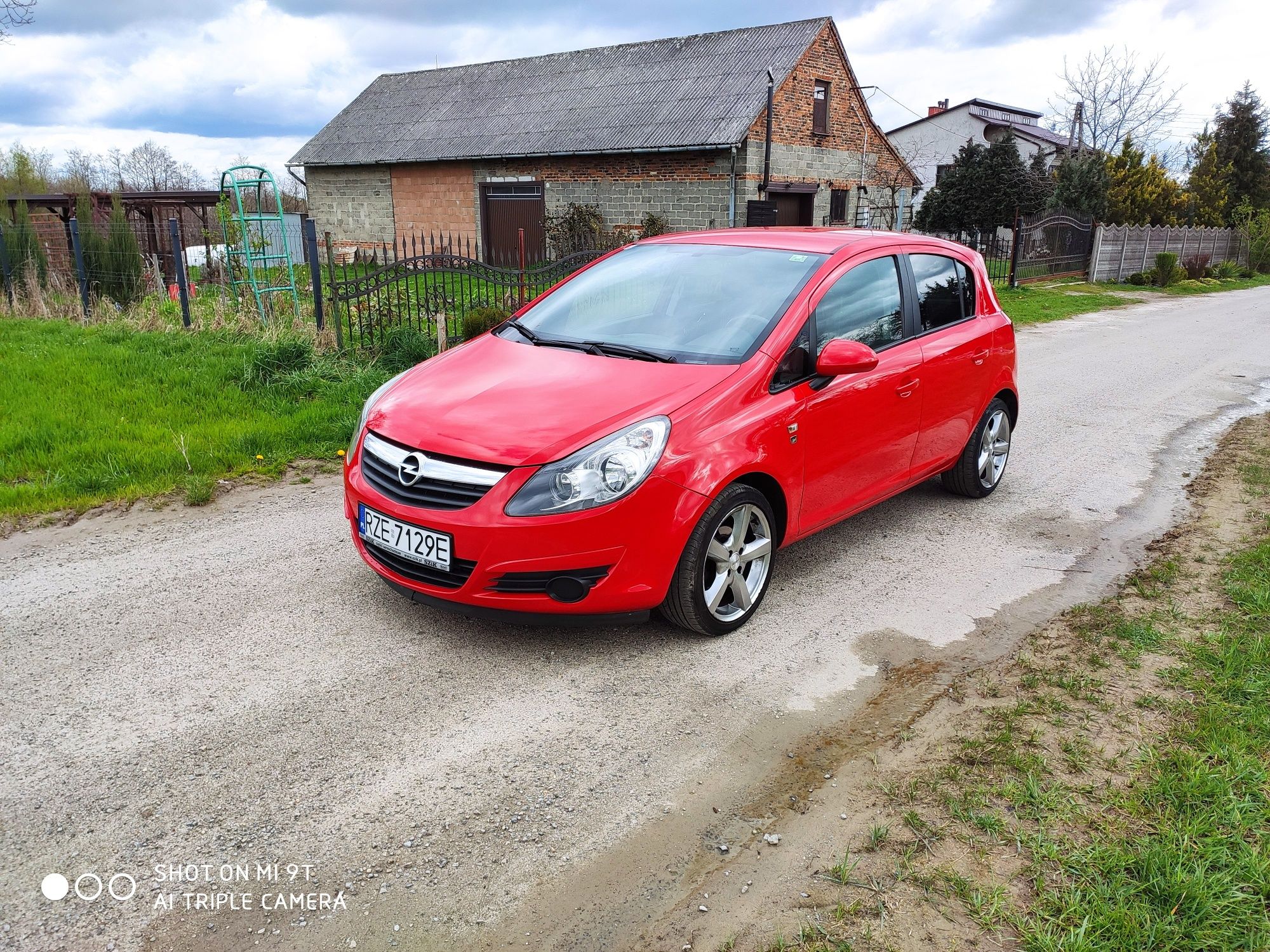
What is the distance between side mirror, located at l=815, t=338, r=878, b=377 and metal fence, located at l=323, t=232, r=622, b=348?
5.79 metres

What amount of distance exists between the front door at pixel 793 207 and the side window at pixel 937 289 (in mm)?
19723

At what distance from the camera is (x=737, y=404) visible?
391cm

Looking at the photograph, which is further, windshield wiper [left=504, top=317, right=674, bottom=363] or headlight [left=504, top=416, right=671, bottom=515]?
windshield wiper [left=504, top=317, right=674, bottom=363]

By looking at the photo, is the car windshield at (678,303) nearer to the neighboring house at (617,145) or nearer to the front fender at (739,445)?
the front fender at (739,445)

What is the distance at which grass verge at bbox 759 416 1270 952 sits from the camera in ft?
7.83

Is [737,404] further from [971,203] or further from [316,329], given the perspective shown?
[971,203]

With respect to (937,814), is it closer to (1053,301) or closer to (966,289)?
(966,289)

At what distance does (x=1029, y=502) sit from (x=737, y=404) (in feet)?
10.2

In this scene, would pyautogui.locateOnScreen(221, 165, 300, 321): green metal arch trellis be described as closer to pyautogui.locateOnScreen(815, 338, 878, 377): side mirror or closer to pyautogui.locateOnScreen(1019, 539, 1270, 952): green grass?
pyautogui.locateOnScreen(815, 338, 878, 377): side mirror

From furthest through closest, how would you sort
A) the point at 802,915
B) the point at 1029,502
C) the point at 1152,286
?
the point at 1152,286 → the point at 1029,502 → the point at 802,915

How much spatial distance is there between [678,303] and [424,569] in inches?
74.1

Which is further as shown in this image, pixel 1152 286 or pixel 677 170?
pixel 1152 286

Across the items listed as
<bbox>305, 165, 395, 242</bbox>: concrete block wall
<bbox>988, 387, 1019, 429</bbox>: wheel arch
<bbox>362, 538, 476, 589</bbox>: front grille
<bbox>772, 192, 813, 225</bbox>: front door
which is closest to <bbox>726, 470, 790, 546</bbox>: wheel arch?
<bbox>362, 538, 476, 589</bbox>: front grille

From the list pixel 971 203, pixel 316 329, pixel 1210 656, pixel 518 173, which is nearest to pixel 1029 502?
pixel 1210 656
